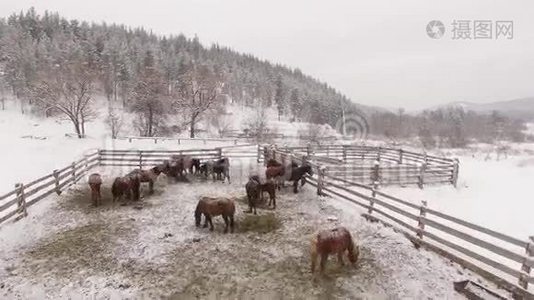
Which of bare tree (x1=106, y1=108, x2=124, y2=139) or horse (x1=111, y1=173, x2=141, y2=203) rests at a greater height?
bare tree (x1=106, y1=108, x2=124, y2=139)

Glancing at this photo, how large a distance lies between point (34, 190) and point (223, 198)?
629 centimetres

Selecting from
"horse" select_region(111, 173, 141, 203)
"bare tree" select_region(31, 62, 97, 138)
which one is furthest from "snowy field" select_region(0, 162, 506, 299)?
"bare tree" select_region(31, 62, 97, 138)

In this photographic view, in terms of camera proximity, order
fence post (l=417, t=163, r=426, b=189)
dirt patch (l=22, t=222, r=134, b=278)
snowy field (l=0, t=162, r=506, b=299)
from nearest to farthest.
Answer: snowy field (l=0, t=162, r=506, b=299), dirt patch (l=22, t=222, r=134, b=278), fence post (l=417, t=163, r=426, b=189)

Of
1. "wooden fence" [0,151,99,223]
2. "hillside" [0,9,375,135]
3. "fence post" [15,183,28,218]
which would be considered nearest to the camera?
"wooden fence" [0,151,99,223]

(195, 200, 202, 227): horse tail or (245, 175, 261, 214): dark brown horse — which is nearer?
(195, 200, 202, 227): horse tail

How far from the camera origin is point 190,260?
7.92 meters

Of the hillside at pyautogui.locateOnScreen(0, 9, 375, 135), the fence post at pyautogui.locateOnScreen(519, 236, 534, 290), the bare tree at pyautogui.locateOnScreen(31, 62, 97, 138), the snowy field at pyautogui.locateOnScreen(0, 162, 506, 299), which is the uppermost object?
the hillside at pyautogui.locateOnScreen(0, 9, 375, 135)

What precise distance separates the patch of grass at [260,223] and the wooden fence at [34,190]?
6427 millimetres

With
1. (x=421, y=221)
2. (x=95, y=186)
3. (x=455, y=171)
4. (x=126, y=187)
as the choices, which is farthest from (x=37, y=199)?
(x=455, y=171)

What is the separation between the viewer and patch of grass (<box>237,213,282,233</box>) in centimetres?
976

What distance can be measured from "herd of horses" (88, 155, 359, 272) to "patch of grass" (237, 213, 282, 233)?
0.39 metres

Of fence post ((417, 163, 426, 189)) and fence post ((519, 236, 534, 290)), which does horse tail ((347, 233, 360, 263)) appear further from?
fence post ((417, 163, 426, 189))

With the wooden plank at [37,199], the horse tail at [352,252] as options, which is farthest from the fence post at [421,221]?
the wooden plank at [37,199]

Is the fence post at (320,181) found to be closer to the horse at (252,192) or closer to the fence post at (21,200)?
the horse at (252,192)
